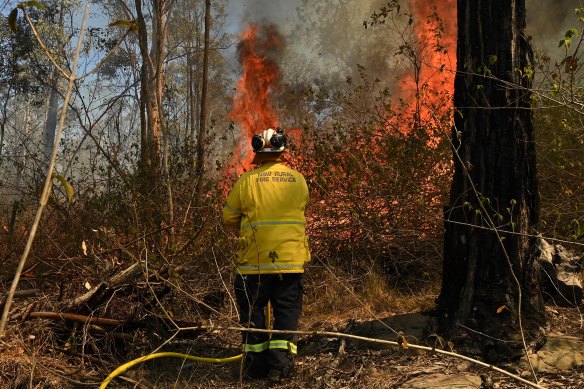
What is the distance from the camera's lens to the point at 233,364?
16.0ft

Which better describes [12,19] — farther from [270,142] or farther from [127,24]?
[270,142]

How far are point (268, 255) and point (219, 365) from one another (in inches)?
46.7

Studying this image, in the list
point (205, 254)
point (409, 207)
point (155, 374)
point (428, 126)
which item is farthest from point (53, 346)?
point (428, 126)

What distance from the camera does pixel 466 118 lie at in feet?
14.8

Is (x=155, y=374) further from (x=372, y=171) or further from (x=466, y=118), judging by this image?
(x=372, y=171)

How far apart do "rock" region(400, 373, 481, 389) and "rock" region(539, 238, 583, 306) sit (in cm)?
170

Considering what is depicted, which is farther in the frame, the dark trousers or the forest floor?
the dark trousers

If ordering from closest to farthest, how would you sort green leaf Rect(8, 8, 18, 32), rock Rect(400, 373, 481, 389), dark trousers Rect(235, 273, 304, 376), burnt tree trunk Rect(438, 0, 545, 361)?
green leaf Rect(8, 8, 18, 32), rock Rect(400, 373, 481, 389), burnt tree trunk Rect(438, 0, 545, 361), dark trousers Rect(235, 273, 304, 376)

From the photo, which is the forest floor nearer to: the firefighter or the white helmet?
the firefighter

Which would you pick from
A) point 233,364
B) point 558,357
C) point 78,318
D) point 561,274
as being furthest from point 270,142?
point 561,274

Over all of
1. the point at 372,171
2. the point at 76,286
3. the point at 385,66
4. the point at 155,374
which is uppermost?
the point at 385,66

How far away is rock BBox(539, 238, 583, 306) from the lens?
5.27m

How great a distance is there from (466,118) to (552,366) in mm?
1940

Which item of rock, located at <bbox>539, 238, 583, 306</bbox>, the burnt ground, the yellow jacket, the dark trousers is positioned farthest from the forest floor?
the yellow jacket
